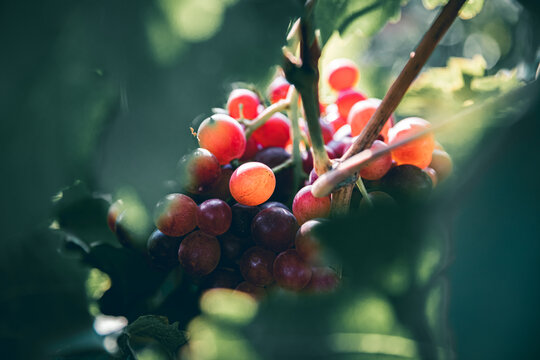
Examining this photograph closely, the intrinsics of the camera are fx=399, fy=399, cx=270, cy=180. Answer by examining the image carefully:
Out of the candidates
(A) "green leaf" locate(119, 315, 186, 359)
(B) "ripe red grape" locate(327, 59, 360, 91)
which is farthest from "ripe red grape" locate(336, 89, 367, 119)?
(A) "green leaf" locate(119, 315, 186, 359)

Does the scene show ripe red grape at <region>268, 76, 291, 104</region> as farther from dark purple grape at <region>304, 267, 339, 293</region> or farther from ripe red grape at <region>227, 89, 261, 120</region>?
dark purple grape at <region>304, 267, 339, 293</region>

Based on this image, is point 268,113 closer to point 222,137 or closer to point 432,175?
point 222,137

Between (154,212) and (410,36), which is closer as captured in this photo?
(154,212)

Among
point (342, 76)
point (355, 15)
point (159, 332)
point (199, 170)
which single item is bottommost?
point (159, 332)

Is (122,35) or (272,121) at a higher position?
(272,121)

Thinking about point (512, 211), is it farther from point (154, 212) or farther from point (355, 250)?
point (154, 212)

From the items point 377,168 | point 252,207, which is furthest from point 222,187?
point 377,168

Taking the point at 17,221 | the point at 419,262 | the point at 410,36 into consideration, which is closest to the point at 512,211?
the point at 419,262
